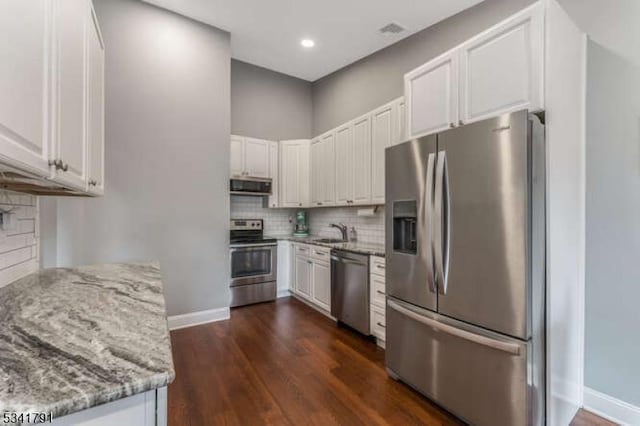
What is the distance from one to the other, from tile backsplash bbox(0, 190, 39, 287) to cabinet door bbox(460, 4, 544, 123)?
9.30ft

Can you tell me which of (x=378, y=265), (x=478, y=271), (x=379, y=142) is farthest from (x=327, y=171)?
(x=478, y=271)

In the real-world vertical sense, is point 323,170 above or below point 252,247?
above

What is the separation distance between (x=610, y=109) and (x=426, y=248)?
1.54 m

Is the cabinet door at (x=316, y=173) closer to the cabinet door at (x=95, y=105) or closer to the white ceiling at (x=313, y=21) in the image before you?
the white ceiling at (x=313, y=21)

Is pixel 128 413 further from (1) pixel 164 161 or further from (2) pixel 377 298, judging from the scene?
(1) pixel 164 161

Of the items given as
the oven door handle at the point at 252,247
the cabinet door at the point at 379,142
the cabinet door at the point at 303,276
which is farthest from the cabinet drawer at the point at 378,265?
the oven door handle at the point at 252,247

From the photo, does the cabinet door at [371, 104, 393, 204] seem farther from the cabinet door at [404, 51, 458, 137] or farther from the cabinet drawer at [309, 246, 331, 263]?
the cabinet drawer at [309, 246, 331, 263]

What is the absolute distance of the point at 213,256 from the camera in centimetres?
361

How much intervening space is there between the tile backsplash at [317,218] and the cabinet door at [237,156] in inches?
18.5

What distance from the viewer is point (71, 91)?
1371 mm

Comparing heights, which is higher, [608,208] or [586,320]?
[608,208]

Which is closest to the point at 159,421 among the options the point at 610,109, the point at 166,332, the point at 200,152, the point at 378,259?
the point at 166,332

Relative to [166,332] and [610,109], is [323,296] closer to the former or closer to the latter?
[166,332]

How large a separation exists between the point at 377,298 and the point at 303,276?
1.54 meters
